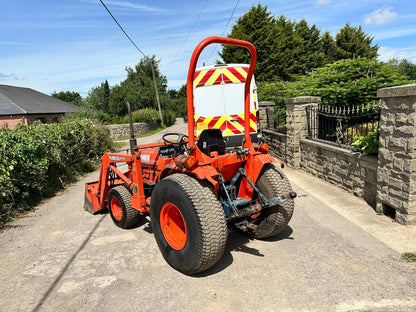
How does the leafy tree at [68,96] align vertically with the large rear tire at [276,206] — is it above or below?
above

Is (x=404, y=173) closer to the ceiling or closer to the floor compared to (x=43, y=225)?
closer to the ceiling

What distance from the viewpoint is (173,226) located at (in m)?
3.61

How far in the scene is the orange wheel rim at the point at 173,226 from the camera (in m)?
3.49

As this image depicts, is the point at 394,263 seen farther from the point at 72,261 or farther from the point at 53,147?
the point at 53,147

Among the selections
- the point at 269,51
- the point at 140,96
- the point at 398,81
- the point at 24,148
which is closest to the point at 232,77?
the point at 398,81

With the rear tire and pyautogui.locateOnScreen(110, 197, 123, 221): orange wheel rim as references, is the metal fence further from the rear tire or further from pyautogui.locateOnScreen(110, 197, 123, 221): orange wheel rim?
pyautogui.locateOnScreen(110, 197, 123, 221): orange wheel rim

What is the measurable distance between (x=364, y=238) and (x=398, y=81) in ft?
15.6

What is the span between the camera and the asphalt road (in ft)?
9.20

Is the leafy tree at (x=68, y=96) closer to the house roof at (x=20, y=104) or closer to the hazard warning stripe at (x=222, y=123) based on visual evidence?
the house roof at (x=20, y=104)

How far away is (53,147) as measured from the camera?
7680 millimetres

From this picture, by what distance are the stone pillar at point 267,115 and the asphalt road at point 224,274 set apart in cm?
579

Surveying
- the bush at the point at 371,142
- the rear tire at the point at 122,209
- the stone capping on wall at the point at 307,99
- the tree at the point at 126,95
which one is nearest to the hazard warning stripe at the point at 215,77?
the stone capping on wall at the point at 307,99

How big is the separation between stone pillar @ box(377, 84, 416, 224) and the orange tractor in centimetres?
179

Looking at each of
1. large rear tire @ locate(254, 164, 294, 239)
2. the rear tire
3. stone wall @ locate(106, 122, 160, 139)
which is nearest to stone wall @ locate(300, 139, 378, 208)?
large rear tire @ locate(254, 164, 294, 239)
